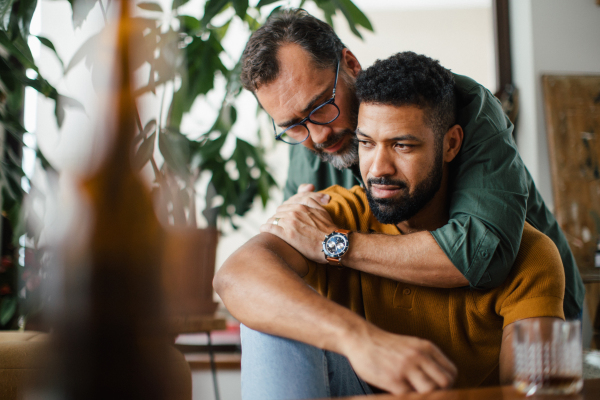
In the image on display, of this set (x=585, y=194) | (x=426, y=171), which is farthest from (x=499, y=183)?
(x=585, y=194)

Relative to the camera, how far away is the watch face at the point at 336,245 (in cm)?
93

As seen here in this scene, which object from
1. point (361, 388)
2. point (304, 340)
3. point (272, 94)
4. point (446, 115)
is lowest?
point (361, 388)

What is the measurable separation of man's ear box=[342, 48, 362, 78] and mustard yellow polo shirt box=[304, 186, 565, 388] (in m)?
0.57

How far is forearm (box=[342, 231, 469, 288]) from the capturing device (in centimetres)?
91

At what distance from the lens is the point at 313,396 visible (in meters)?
0.75

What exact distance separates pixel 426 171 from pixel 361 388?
1.55 ft

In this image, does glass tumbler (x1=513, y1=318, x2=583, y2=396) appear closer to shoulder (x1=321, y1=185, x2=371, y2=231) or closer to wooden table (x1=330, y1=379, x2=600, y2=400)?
wooden table (x1=330, y1=379, x2=600, y2=400)

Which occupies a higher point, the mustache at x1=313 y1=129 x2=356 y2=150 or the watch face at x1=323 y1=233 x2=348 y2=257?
the mustache at x1=313 y1=129 x2=356 y2=150

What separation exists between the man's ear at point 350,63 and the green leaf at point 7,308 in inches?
52.9

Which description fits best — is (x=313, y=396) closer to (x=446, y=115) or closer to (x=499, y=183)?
(x=499, y=183)

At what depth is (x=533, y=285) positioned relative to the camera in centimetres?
90

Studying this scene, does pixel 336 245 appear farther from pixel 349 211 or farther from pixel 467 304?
pixel 467 304

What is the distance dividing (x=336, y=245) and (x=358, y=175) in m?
0.44

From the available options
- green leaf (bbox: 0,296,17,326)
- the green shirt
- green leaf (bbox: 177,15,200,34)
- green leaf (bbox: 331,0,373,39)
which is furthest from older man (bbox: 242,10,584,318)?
green leaf (bbox: 0,296,17,326)
